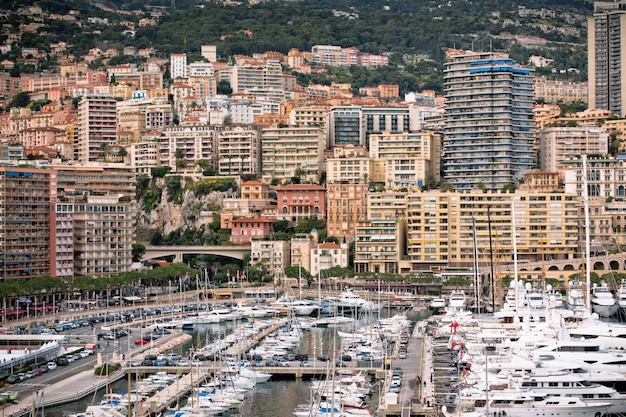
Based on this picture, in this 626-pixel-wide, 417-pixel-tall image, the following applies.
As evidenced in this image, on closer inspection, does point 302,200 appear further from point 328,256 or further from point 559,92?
point 559,92

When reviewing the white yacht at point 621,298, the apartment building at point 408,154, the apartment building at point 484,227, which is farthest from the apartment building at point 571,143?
the white yacht at point 621,298

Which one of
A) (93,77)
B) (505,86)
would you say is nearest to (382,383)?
(505,86)

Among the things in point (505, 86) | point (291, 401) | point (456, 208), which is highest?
point (505, 86)

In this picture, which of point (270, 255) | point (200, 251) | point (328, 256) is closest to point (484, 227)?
point (328, 256)

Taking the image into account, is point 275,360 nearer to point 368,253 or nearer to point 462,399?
point 462,399

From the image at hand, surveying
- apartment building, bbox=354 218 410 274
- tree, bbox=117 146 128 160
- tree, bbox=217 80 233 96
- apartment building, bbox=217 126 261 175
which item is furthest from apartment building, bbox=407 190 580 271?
tree, bbox=217 80 233 96
